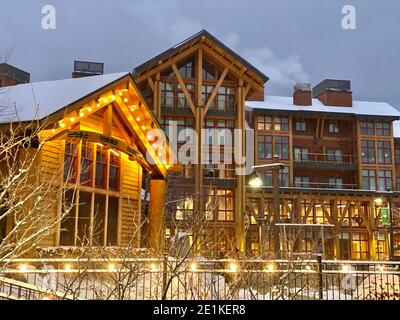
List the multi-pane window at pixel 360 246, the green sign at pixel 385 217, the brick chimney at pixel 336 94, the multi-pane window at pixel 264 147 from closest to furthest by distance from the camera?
A: 1. the green sign at pixel 385 217
2. the multi-pane window at pixel 360 246
3. the multi-pane window at pixel 264 147
4. the brick chimney at pixel 336 94

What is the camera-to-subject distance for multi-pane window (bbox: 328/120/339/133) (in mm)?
48438

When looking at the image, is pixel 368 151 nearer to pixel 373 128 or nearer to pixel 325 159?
pixel 373 128

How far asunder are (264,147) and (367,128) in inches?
406

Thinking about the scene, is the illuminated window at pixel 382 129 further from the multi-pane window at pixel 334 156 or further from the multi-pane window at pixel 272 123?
the multi-pane window at pixel 272 123

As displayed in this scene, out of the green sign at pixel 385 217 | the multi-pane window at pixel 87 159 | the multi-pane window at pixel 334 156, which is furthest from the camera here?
the multi-pane window at pixel 334 156

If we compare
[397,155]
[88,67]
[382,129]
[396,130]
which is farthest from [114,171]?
[396,130]

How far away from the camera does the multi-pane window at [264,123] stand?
45.9 meters

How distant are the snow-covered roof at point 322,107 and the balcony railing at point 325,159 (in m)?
4.03

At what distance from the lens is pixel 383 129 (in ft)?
158

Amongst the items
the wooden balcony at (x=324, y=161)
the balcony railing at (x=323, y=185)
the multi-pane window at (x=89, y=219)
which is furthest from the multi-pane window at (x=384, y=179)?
the multi-pane window at (x=89, y=219)

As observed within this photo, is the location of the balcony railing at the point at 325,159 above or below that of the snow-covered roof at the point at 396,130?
below
